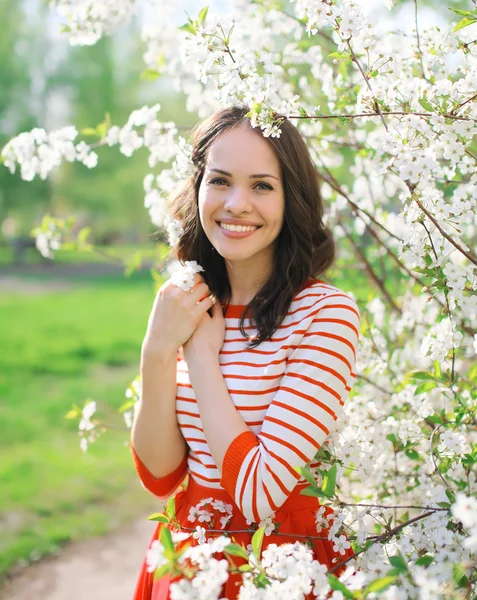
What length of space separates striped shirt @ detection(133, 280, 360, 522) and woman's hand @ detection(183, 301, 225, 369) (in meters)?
0.03

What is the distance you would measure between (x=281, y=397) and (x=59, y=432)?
462 cm

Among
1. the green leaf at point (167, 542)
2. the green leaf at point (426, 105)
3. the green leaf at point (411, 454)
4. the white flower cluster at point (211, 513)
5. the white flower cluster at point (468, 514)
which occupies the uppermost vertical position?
the green leaf at point (426, 105)

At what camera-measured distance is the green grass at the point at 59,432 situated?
4.26 m

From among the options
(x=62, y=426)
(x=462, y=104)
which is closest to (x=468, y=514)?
(x=462, y=104)

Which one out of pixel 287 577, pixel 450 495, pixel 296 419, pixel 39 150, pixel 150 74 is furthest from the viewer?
pixel 150 74

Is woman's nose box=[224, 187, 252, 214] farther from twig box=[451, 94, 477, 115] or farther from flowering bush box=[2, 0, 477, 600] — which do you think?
twig box=[451, 94, 477, 115]

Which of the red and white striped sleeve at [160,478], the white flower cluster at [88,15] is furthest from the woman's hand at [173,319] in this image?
the white flower cluster at [88,15]

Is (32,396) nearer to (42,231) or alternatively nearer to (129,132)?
(42,231)

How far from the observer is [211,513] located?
181 centimetres

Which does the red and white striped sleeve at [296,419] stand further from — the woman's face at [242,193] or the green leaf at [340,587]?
the green leaf at [340,587]

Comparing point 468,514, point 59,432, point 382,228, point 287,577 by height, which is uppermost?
point 59,432

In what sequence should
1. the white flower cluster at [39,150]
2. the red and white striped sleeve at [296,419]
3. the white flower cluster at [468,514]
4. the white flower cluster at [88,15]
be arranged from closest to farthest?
the white flower cluster at [468,514] → the red and white striped sleeve at [296,419] → the white flower cluster at [39,150] → the white flower cluster at [88,15]

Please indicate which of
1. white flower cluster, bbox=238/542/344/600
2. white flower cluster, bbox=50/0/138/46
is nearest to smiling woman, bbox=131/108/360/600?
white flower cluster, bbox=238/542/344/600

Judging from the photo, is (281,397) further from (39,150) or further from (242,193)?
(39,150)
